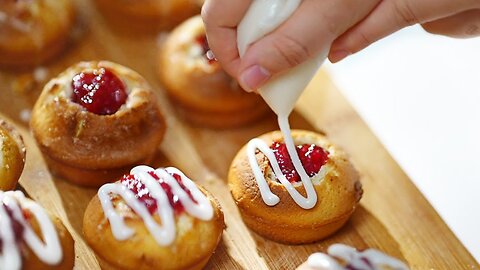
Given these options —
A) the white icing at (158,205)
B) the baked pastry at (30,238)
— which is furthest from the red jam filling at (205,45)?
the baked pastry at (30,238)

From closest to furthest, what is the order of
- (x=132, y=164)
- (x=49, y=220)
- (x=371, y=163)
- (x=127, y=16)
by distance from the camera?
1. (x=49, y=220)
2. (x=132, y=164)
3. (x=371, y=163)
4. (x=127, y=16)

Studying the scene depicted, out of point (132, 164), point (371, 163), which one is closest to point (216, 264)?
point (132, 164)

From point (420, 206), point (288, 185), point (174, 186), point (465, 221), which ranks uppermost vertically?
point (174, 186)

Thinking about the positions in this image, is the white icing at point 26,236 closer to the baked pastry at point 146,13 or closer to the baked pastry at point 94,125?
the baked pastry at point 94,125

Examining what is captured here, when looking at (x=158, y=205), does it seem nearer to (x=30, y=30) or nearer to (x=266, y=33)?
(x=266, y=33)

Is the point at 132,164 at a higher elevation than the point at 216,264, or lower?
higher

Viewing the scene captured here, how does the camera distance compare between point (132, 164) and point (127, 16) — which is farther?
point (127, 16)

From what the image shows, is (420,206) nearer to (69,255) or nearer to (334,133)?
(334,133)

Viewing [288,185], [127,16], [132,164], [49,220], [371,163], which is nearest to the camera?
[49,220]
